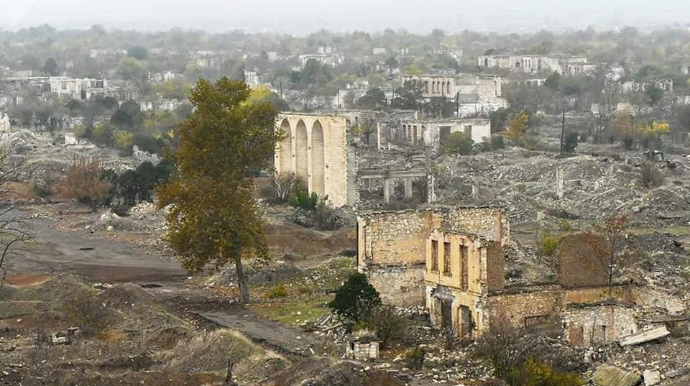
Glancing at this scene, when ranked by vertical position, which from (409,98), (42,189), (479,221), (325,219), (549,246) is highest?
(479,221)

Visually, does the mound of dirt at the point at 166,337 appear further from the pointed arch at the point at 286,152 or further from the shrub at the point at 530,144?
the shrub at the point at 530,144

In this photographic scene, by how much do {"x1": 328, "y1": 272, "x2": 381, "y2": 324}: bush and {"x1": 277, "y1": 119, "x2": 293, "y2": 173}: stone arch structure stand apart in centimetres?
2306

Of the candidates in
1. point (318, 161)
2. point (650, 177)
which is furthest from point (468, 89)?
point (650, 177)

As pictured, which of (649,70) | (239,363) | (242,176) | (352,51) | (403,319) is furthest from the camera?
(352,51)

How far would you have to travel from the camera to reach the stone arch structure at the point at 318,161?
45031 mm

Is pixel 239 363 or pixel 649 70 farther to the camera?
pixel 649 70

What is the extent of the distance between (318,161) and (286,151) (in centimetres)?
→ 210

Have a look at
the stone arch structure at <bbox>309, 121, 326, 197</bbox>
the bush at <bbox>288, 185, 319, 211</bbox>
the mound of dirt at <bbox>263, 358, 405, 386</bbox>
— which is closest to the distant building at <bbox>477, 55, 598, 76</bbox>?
the stone arch structure at <bbox>309, 121, 326, 197</bbox>

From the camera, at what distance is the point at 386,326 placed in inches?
894

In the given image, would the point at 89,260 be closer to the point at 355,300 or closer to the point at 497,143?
the point at 355,300

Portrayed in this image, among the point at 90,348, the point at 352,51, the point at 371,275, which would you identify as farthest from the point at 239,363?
the point at 352,51

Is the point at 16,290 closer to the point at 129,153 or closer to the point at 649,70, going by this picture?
the point at 129,153

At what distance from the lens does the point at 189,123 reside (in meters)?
29.3

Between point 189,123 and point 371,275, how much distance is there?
6.13m
